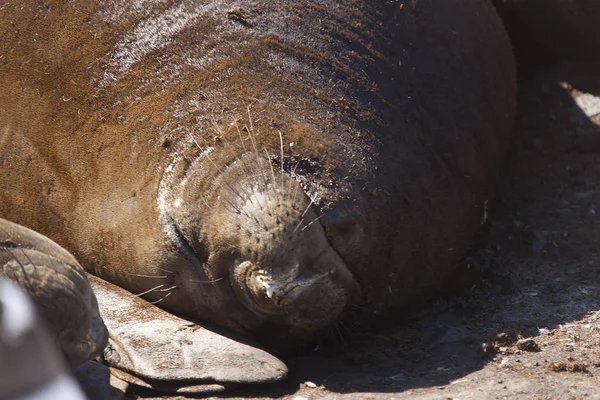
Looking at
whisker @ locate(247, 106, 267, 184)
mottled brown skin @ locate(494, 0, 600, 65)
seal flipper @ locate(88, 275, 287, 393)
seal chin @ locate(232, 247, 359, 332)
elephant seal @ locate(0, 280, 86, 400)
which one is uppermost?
mottled brown skin @ locate(494, 0, 600, 65)

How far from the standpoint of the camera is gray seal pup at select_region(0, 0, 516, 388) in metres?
3.82

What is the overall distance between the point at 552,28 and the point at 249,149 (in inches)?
112

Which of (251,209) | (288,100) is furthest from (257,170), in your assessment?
(288,100)

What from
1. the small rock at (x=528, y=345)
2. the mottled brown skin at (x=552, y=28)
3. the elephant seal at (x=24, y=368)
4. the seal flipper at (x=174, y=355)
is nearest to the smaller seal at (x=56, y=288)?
the seal flipper at (x=174, y=355)

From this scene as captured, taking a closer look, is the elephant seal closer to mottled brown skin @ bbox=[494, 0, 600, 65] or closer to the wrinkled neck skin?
the wrinkled neck skin

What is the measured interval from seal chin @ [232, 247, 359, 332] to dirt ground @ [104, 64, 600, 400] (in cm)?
24

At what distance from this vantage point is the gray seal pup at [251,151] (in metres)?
3.82

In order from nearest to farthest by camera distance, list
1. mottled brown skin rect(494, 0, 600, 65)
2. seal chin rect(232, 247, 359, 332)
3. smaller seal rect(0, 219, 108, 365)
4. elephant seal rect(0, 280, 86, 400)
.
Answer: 1. elephant seal rect(0, 280, 86, 400)
2. smaller seal rect(0, 219, 108, 365)
3. seal chin rect(232, 247, 359, 332)
4. mottled brown skin rect(494, 0, 600, 65)

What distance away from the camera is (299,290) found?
3682 millimetres

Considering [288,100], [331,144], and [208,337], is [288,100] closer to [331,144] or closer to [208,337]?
[331,144]

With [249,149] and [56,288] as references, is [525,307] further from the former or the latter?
[56,288]

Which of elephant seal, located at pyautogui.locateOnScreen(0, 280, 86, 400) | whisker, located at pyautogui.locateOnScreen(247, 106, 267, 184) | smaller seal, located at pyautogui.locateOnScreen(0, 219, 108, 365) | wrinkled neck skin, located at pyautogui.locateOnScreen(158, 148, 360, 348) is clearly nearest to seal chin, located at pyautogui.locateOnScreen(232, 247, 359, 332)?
wrinkled neck skin, located at pyautogui.locateOnScreen(158, 148, 360, 348)

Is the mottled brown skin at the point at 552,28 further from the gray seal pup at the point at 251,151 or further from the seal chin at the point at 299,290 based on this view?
the seal chin at the point at 299,290

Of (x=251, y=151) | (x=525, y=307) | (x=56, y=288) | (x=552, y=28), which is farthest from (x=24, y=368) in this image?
(x=552, y=28)
